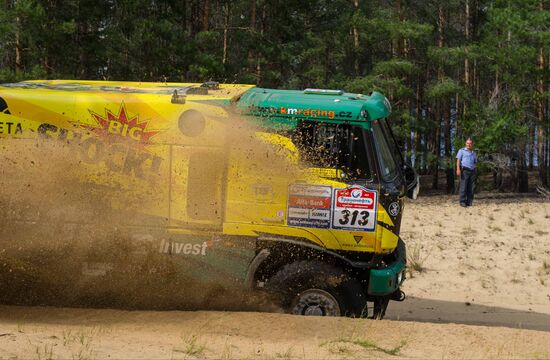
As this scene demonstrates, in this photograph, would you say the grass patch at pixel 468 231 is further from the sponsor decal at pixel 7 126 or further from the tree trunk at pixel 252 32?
the tree trunk at pixel 252 32

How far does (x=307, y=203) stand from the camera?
8633 millimetres

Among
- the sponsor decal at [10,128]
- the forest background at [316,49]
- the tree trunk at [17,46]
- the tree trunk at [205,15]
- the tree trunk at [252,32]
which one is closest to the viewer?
the sponsor decal at [10,128]

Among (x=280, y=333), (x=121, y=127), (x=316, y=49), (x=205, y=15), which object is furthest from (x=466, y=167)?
(x=316, y=49)

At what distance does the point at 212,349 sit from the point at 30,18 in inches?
668

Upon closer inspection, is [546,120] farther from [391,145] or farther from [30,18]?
[391,145]

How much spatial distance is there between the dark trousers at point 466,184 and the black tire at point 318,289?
11.4 meters

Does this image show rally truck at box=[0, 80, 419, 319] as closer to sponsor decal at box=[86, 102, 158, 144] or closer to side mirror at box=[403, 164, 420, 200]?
sponsor decal at box=[86, 102, 158, 144]

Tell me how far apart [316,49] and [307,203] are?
24.7 meters

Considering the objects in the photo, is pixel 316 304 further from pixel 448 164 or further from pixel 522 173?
pixel 522 173

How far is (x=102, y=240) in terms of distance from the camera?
887 centimetres

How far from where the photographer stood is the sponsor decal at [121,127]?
8.75 meters

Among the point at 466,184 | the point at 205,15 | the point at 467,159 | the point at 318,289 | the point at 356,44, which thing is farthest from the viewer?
the point at 356,44

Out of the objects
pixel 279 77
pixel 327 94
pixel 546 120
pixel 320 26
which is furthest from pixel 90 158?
pixel 546 120

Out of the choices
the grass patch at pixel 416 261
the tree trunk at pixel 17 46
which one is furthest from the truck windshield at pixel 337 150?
the tree trunk at pixel 17 46
